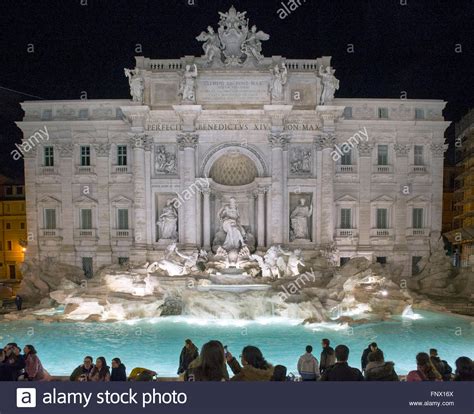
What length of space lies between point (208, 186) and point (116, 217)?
647 cm

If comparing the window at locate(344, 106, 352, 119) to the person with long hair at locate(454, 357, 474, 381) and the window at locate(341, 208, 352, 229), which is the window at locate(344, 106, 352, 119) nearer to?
the window at locate(341, 208, 352, 229)

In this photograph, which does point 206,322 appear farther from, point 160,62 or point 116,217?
point 160,62

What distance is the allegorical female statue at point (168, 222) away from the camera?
25125mm

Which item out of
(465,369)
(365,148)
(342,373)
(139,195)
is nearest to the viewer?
(342,373)

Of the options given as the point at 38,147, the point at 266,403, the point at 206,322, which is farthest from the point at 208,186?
the point at 266,403

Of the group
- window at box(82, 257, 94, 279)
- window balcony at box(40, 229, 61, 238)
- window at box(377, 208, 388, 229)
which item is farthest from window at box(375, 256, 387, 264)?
window balcony at box(40, 229, 61, 238)

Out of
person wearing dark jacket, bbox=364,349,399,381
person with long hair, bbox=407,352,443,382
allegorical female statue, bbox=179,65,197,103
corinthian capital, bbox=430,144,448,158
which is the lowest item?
person with long hair, bbox=407,352,443,382

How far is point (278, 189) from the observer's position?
2486 centimetres

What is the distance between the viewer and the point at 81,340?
15125 mm

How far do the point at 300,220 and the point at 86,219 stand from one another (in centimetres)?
1355

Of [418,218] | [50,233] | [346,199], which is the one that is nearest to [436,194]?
[418,218]

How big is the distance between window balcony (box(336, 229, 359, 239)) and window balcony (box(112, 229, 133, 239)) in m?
13.1

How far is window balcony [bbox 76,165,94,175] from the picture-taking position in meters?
26.3

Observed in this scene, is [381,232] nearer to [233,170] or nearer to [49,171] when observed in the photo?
[233,170]
